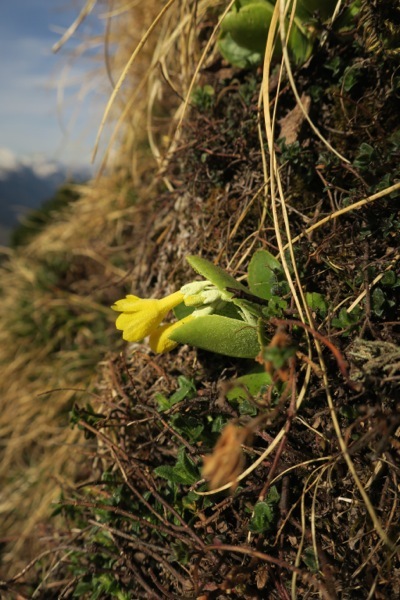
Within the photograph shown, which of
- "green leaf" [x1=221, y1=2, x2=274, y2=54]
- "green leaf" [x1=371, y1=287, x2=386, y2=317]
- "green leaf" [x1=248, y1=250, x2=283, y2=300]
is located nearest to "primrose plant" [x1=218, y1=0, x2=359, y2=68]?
"green leaf" [x1=221, y1=2, x2=274, y2=54]

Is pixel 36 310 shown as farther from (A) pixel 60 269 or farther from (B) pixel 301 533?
(B) pixel 301 533

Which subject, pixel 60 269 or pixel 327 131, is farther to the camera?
pixel 60 269

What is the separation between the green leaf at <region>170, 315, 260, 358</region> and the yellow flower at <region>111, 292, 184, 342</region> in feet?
0.31

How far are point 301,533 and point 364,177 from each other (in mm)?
768

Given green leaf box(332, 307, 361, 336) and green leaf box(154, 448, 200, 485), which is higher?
green leaf box(332, 307, 361, 336)

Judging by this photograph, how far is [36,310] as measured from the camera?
2.60m

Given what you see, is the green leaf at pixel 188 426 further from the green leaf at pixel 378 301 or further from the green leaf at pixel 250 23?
the green leaf at pixel 250 23

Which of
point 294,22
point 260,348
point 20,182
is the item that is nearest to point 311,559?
point 260,348

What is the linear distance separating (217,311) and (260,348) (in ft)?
0.45

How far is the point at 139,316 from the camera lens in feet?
3.26

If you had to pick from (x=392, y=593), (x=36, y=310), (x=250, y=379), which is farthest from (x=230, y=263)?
(x=36, y=310)

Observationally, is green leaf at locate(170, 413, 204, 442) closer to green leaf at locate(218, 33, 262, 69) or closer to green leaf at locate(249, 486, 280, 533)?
green leaf at locate(249, 486, 280, 533)

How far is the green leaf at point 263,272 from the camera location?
1026mm

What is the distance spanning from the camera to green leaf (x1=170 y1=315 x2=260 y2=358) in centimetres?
92
